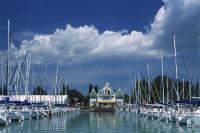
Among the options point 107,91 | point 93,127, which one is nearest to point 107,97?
point 107,91

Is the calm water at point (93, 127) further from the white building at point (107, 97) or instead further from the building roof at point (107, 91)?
the building roof at point (107, 91)

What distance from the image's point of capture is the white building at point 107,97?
180750 millimetres

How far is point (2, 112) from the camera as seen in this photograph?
5312 cm

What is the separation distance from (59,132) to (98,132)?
4.45 m

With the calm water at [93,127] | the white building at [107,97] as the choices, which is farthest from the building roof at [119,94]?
the calm water at [93,127]

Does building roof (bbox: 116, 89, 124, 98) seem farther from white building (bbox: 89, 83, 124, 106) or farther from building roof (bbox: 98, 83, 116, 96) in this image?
building roof (bbox: 98, 83, 116, 96)

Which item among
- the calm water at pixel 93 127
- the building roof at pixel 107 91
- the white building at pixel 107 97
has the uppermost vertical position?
the building roof at pixel 107 91

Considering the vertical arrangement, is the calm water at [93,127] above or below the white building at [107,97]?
below

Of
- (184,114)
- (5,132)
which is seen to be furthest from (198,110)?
(5,132)

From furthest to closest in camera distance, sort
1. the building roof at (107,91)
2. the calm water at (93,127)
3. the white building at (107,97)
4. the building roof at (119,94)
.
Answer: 1. the building roof at (119,94)
2. the building roof at (107,91)
3. the white building at (107,97)
4. the calm water at (93,127)

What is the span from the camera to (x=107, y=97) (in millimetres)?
182750

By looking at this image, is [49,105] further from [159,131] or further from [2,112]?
[159,131]

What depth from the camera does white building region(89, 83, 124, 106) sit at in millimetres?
180750

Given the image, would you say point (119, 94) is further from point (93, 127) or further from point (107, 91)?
point (93, 127)
